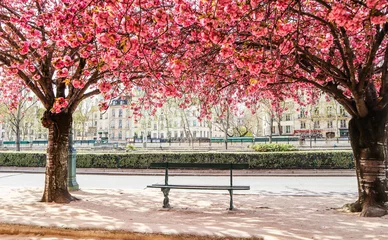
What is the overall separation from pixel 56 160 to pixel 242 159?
11.0 metres

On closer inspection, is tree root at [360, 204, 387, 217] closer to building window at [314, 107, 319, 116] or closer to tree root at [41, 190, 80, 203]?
tree root at [41, 190, 80, 203]

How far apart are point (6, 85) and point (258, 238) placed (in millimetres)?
11772

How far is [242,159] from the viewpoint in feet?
53.7

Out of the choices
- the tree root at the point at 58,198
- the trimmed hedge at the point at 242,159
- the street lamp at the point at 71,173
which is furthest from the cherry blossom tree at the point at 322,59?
the trimmed hedge at the point at 242,159

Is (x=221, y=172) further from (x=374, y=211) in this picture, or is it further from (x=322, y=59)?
(x=322, y=59)

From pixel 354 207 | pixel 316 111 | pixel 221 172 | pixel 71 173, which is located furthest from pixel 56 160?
pixel 316 111

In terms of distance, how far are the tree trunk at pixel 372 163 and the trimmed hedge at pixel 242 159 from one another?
9.61 m

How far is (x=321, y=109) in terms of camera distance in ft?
131

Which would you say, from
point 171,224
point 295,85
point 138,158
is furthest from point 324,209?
point 138,158

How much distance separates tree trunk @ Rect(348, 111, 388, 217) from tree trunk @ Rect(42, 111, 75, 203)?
288 inches

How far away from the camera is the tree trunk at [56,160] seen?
24.6ft

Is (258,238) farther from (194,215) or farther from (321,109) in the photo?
(321,109)

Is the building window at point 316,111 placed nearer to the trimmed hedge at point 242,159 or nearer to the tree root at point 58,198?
the trimmed hedge at point 242,159

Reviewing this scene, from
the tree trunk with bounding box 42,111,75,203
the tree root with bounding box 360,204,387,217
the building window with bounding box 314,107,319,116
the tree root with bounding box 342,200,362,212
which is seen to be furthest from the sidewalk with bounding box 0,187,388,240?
the building window with bounding box 314,107,319,116
